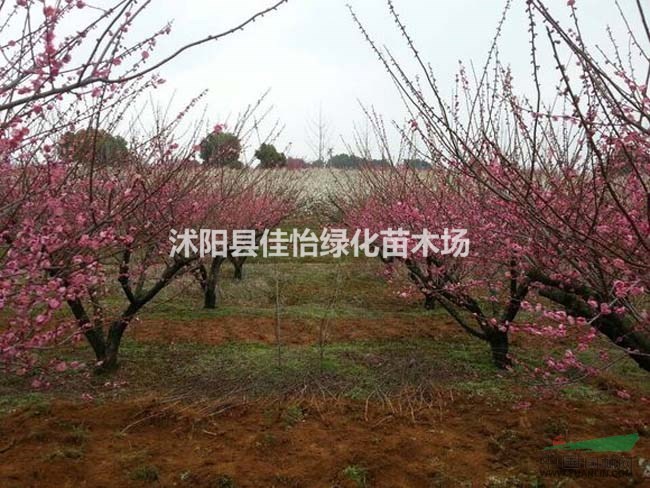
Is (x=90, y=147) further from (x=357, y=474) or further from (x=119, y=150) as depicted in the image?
(x=357, y=474)

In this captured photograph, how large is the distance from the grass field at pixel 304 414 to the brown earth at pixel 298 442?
1cm

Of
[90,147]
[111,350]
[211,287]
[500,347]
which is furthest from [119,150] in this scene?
[500,347]

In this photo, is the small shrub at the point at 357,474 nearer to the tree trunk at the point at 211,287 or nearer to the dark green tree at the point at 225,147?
the dark green tree at the point at 225,147

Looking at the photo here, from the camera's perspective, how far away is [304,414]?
179 inches

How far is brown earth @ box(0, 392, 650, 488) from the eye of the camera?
3.54 m

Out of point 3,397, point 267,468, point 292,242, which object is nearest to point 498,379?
point 267,468

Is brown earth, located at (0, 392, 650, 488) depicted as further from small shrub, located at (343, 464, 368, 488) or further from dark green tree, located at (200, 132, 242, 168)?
dark green tree, located at (200, 132, 242, 168)

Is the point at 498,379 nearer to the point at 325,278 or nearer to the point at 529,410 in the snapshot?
the point at 529,410

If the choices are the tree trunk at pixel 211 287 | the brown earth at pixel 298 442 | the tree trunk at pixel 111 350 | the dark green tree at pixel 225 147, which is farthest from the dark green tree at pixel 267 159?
the brown earth at pixel 298 442

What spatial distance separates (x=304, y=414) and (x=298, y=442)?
499 millimetres

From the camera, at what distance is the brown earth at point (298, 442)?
354cm

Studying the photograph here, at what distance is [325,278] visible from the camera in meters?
11.1

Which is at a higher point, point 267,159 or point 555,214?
point 267,159

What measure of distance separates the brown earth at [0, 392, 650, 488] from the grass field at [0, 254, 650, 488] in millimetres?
13
